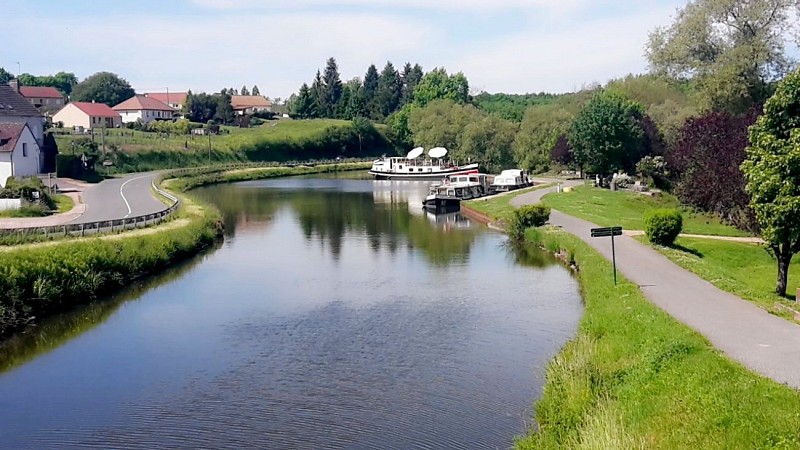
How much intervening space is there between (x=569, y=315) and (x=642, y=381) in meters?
8.68

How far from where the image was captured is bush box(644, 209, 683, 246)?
29.0m

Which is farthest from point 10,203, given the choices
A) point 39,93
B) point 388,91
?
point 388,91

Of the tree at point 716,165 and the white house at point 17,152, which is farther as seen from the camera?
the white house at point 17,152

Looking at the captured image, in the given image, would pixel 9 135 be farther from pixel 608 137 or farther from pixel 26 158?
pixel 608 137

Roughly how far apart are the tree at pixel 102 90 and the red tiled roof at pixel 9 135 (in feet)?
265

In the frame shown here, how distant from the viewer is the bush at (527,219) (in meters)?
37.6

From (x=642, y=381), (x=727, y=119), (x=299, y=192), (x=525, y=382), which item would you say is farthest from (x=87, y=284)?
(x=299, y=192)

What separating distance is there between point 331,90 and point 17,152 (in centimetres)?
9225


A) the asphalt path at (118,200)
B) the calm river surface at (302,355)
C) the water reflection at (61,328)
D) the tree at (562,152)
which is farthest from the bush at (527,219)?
the tree at (562,152)

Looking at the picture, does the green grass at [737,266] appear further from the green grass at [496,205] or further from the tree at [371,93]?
the tree at [371,93]

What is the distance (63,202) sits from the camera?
1711 inches

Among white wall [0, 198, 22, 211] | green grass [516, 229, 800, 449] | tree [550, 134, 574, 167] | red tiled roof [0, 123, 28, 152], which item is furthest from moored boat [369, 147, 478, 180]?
green grass [516, 229, 800, 449]

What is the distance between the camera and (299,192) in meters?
65.0

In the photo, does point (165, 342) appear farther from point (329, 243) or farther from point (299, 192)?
point (299, 192)
